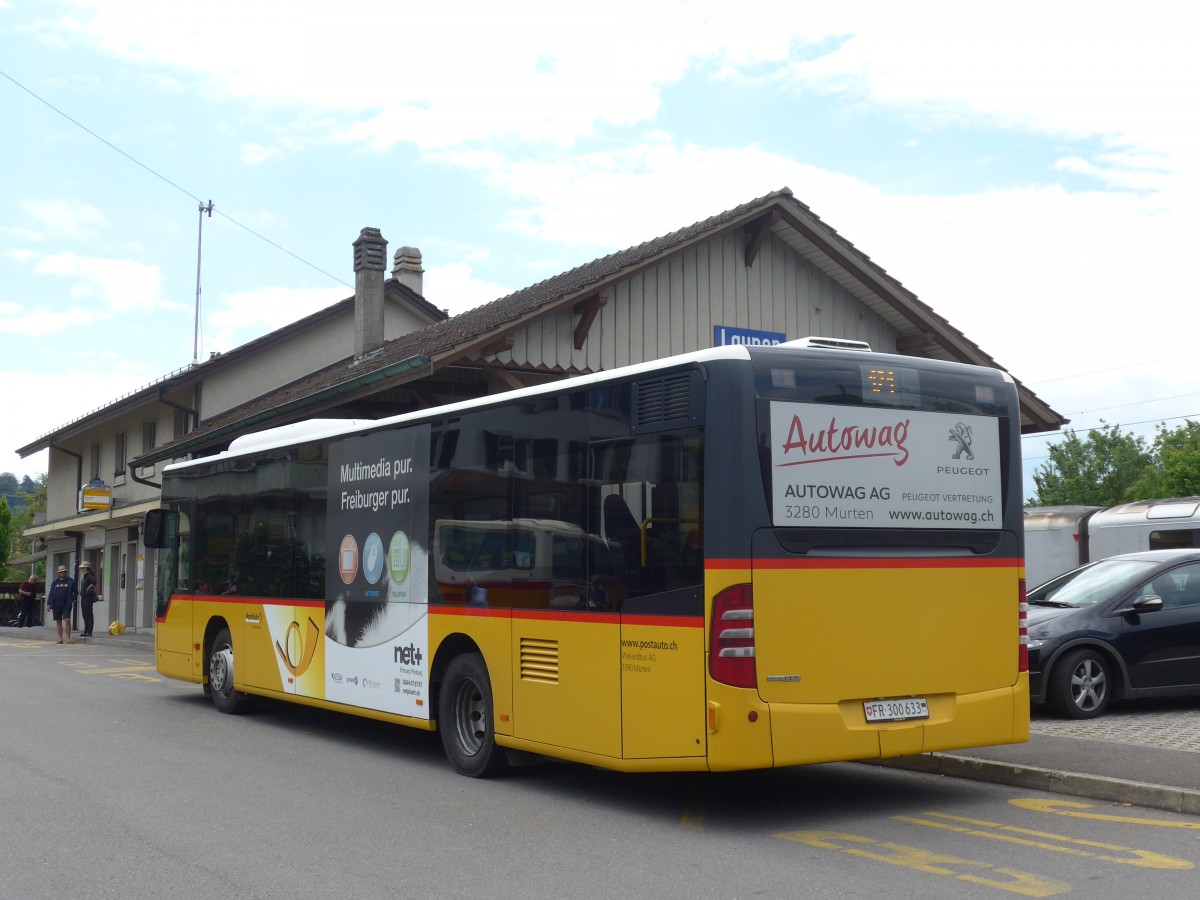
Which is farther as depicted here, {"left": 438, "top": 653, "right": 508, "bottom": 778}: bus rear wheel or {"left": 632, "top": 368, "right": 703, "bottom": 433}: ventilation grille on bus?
{"left": 438, "top": 653, "right": 508, "bottom": 778}: bus rear wheel

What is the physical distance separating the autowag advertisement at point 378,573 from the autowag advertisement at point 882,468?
3.84 metres

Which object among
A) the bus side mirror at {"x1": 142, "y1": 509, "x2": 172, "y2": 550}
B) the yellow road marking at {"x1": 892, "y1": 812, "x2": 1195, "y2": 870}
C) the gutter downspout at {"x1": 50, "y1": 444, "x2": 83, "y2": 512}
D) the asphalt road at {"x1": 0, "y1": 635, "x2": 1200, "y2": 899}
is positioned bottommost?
the asphalt road at {"x1": 0, "y1": 635, "x2": 1200, "y2": 899}

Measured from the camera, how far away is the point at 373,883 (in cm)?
638

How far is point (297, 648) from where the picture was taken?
12727 mm

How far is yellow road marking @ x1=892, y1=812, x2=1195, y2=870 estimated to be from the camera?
6.64 metres

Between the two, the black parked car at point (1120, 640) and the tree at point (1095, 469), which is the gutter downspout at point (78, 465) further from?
the tree at point (1095, 469)

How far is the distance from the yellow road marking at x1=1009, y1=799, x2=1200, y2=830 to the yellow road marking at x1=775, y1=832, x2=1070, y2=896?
4.78 feet

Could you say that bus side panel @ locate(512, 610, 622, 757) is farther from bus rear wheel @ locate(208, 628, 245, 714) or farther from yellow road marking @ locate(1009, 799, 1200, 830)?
bus rear wheel @ locate(208, 628, 245, 714)

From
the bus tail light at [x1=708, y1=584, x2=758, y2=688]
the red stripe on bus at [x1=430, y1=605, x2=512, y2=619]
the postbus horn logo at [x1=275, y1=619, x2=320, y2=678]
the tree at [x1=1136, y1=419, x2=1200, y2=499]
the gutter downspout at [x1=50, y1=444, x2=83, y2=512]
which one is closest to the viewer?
the bus tail light at [x1=708, y1=584, x2=758, y2=688]

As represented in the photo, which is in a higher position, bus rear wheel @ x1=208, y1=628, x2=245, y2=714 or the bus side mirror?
the bus side mirror

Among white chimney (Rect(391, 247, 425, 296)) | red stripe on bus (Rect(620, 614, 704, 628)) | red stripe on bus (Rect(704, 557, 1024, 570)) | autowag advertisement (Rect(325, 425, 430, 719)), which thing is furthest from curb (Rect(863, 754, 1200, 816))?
white chimney (Rect(391, 247, 425, 296))

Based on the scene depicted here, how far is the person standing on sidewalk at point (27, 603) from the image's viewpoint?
39.8 metres

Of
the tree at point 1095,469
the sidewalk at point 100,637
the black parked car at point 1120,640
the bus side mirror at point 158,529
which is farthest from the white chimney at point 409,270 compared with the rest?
the tree at point 1095,469

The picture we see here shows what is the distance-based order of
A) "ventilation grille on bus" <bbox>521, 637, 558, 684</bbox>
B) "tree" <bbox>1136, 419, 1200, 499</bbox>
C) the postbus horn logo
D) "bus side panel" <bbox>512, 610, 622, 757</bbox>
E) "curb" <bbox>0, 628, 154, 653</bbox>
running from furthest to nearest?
"tree" <bbox>1136, 419, 1200, 499</bbox>, "curb" <bbox>0, 628, 154, 653</bbox>, the postbus horn logo, "ventilation grille on bus" <bbox>521, 637, 558, 684</bbox>, "bus side panel" <bbox>512, 610, 622, 757</bbox>
